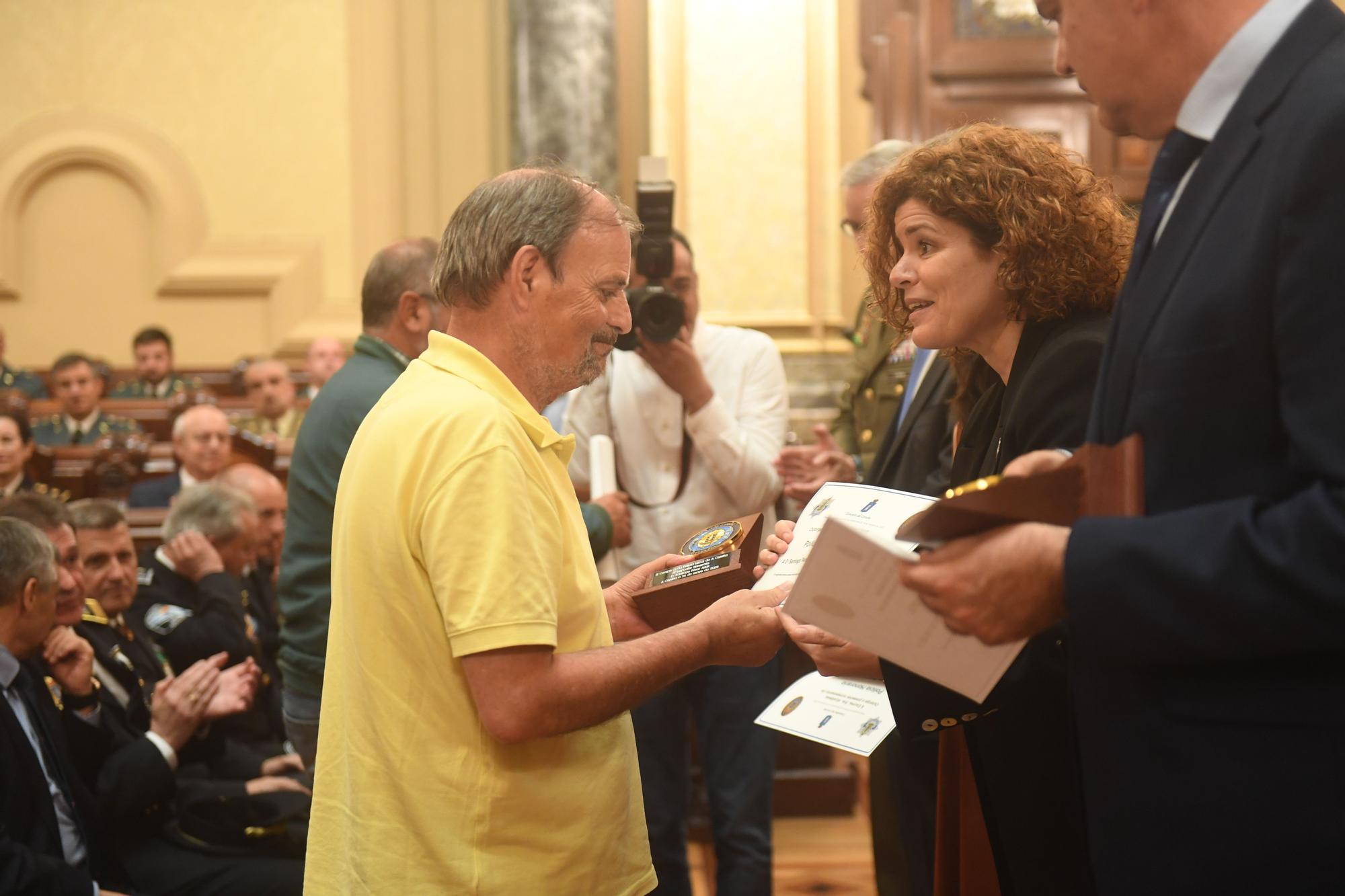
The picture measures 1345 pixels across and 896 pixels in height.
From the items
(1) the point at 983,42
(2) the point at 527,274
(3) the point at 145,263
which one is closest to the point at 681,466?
(2) the point at 527,274

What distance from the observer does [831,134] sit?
6582 mm

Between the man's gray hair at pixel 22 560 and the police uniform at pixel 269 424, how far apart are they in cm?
371

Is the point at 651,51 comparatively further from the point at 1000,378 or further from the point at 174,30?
the point at 1000,378

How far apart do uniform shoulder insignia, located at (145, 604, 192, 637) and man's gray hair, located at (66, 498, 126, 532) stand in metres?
0.22

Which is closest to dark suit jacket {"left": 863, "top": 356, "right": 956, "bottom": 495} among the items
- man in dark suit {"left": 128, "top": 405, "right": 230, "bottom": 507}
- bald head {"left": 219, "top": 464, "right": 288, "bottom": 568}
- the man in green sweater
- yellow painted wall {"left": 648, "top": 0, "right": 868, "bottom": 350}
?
the man in green sweater

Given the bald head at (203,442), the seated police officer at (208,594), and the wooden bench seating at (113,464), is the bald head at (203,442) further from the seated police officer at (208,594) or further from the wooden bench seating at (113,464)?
the seated police officer at (208,594)

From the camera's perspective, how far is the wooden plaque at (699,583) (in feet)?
5.05

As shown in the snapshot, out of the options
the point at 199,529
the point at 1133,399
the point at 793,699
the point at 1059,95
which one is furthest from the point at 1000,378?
the point at 1059,95

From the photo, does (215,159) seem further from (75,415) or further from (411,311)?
(411,311)

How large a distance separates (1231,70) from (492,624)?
2.57ft

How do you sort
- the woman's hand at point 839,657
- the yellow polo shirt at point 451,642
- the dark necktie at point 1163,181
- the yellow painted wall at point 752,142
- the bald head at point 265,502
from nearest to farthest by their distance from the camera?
1. the dark necktie at point 1163,181
2. the yellow polo shirt at point 451,642
3. the woman's hand at point 839,657
4. the bald head at point 265,502
5. the yellow painted wall at point 752,142

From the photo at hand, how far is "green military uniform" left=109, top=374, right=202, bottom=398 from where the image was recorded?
6.82m

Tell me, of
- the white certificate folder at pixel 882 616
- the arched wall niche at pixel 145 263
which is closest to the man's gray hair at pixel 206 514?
the white certificate folder at pixel 882 616

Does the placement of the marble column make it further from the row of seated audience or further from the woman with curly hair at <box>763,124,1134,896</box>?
the woman with curly hair at <box>763,124,1134,896</box>
